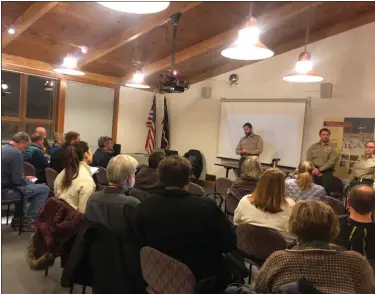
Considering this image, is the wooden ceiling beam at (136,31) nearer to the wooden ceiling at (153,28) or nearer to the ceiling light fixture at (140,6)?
the wooden ceiling at (153,28)

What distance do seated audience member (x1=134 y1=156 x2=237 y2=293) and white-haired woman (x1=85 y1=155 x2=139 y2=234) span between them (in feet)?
0.68

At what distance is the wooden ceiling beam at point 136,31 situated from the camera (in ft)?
16.4

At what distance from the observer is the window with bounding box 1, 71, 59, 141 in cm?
648

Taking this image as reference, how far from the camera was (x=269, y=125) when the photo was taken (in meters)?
7.14

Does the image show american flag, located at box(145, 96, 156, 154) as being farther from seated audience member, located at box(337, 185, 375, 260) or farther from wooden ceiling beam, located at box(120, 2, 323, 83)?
seated audience member, located at box(337, 185, 375, 260)

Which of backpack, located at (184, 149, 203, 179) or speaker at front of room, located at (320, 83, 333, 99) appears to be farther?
backpack, located at (184, 149, 203, 179)

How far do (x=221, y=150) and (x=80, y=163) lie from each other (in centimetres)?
514

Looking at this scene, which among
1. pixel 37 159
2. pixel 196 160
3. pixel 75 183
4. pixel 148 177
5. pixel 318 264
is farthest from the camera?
pixel 196 160

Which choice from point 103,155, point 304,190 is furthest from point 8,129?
point 304,190

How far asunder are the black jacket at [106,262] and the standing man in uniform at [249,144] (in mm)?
4970

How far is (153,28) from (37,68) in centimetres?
262

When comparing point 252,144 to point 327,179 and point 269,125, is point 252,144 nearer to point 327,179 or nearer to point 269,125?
point 269,125

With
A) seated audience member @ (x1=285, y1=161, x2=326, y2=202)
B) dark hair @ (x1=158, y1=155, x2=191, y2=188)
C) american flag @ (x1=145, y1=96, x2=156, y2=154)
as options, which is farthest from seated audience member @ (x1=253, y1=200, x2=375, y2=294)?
american flag @ (x1=145, y1=96, x2=156, y2=154)

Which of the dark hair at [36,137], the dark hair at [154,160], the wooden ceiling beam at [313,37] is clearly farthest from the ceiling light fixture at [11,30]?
the wooden ceiling beam at [313,37]
